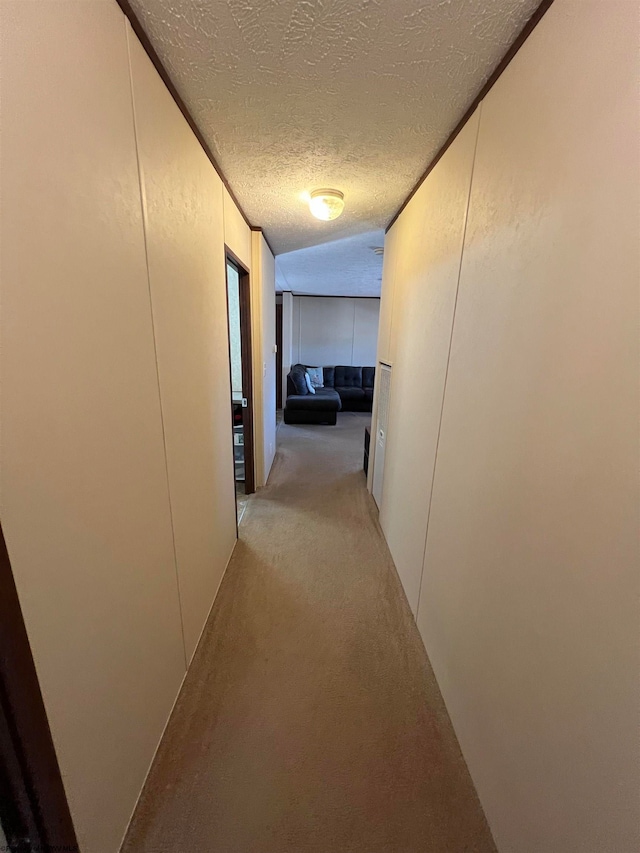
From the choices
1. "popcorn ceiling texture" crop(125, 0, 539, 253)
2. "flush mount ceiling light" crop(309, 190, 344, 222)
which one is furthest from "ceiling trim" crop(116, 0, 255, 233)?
"flush mount ceiling light" crop(309, 190, 344, 222)

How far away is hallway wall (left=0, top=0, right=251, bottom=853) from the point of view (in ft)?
2.19

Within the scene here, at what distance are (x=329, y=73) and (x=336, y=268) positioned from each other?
140 inches

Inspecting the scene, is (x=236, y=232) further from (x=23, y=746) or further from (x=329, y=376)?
(x=329, y=376)

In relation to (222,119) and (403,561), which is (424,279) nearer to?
(222,119)

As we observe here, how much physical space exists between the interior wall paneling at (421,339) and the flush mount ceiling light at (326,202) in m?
0.48

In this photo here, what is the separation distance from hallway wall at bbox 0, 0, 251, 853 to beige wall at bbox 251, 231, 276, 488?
5.09 feet

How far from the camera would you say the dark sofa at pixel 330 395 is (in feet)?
19.1

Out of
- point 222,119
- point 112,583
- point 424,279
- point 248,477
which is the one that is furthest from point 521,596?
point 248,477

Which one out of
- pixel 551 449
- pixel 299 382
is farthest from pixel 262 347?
pixel 299 382

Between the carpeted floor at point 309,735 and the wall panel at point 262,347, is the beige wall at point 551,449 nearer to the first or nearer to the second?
the carpeted floor at point 309,735

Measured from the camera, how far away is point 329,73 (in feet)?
3.90

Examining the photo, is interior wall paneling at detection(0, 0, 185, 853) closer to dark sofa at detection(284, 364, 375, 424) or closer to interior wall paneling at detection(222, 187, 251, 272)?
interior wall paneling at detection(222, 187, 251, 272)

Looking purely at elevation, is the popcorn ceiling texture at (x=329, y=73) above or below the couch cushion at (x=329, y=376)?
above

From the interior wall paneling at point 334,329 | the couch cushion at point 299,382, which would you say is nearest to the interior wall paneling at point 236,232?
the couch cushion at point 299,382
